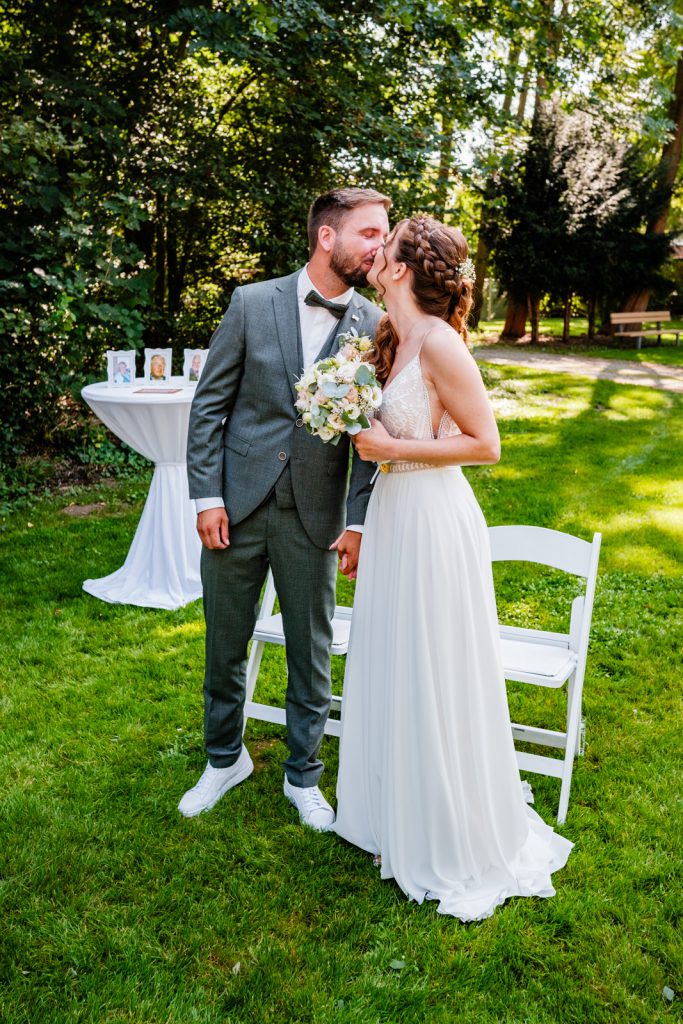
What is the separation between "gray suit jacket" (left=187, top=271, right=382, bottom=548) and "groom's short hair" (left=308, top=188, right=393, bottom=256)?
24cm

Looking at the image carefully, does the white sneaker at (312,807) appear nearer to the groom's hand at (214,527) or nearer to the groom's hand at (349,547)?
the groom's hand at (349,547)

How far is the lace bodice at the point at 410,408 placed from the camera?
2.78 metres

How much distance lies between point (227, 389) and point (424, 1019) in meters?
2.14

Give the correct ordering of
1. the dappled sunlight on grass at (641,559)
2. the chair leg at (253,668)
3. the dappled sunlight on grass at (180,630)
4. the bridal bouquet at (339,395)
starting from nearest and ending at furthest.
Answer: the bridal bouquet at (339,395)
the chair leg at (253,668)
the dappled sunlight on grass at (180,630)
the dappled sunlight on grass at (641,559)

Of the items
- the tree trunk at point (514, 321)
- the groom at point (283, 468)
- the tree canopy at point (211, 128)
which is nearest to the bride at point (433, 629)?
the groom at point (283, 468)

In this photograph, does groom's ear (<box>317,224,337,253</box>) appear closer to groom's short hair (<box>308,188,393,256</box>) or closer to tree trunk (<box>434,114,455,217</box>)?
groom's short hair (<box>308,188,393,256</box>)

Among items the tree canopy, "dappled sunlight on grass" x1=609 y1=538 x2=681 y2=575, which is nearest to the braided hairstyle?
"dappled sunlight on grass" x1=609 y1=538 x2=681 y2=575

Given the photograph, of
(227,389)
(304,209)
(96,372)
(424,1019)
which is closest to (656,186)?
(304,209)

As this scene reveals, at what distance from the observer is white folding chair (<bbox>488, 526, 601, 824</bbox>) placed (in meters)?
3.30

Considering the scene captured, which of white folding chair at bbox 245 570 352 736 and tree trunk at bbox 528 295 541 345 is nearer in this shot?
white folding chair at bbox 245 570 352 736

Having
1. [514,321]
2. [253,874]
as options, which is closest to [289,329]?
[253,874]

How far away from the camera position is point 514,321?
62.5ft

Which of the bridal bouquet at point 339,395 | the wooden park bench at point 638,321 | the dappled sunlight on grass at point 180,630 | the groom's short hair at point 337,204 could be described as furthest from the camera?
the wooden park bench at point 638,321

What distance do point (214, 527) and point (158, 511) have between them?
107 inches
